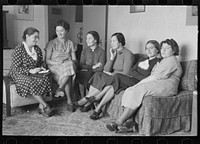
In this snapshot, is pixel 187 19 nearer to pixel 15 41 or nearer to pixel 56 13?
pixel 56 13

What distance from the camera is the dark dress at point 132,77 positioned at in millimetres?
1191

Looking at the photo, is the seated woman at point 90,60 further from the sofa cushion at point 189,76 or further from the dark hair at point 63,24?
the sofa cushion at point 189,76

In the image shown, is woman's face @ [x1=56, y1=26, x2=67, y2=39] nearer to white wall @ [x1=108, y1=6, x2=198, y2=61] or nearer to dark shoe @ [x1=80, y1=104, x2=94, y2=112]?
white wall @ [x1=108, y1=6, x2=198, y2=61]

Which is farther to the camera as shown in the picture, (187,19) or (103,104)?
(103,104)

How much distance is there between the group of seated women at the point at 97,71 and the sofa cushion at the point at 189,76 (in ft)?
0.10

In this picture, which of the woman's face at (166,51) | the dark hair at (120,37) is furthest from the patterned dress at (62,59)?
the woman's face at (166,51)

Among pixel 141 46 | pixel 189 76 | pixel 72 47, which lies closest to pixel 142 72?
pixel 141 46

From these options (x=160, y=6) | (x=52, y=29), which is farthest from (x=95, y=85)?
(x=160, y=6)

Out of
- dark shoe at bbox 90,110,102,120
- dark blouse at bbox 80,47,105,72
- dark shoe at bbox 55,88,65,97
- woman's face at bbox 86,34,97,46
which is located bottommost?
dark shoe at bbox 90,110,102,120

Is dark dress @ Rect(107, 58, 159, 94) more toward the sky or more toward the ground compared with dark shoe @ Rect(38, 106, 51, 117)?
more toward the sky

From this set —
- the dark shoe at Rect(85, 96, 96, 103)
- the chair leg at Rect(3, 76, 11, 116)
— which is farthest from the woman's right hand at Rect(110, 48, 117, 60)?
the chair leg at Rect(3, 76, 11, 116)

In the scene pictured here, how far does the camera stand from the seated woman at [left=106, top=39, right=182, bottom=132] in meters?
1.17
